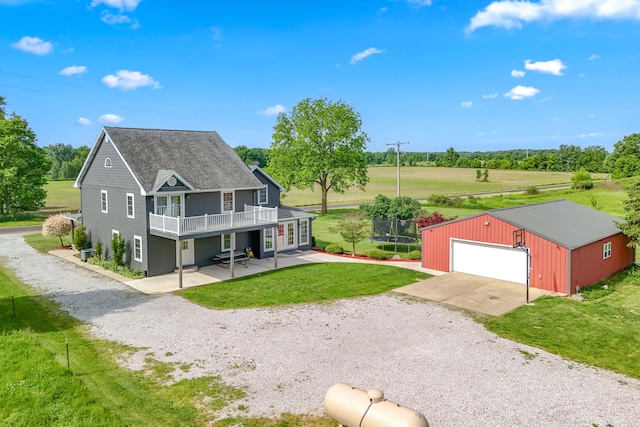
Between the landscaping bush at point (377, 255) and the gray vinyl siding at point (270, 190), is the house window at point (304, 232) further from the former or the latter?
the landscaping bush at point (377, 255)

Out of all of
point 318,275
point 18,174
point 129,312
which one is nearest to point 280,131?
point 18,174

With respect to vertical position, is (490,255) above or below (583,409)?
above

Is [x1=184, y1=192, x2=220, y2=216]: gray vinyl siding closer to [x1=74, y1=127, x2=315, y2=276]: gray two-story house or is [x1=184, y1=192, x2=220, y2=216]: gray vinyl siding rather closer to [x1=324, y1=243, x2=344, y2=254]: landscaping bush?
[x1=74, y1=127, x2=315, y2=276]: gray two-story house

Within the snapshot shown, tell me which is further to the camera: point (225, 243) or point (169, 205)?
point (225, 243)

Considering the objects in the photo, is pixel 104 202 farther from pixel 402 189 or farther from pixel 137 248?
pixel 402 189

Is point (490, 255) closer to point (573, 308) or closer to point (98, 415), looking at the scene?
point (573, 308)

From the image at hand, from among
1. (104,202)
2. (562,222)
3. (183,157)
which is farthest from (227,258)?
(562,222)
